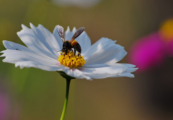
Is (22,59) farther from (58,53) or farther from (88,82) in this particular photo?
(88,82)

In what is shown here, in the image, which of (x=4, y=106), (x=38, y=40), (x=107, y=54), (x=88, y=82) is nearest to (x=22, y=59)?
(x=38, y=40)

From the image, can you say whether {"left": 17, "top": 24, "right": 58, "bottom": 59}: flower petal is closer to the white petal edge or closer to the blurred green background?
the white petal edge

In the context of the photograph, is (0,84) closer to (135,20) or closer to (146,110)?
(146,110)

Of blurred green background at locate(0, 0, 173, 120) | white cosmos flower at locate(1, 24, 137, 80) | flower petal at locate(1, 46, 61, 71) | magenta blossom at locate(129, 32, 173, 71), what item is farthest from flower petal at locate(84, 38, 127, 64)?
magenta blossom at locate(129, 32, 173, 71)

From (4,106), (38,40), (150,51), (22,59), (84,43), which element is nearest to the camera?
(22,59)

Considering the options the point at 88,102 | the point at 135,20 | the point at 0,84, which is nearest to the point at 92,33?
the point at 135,20
